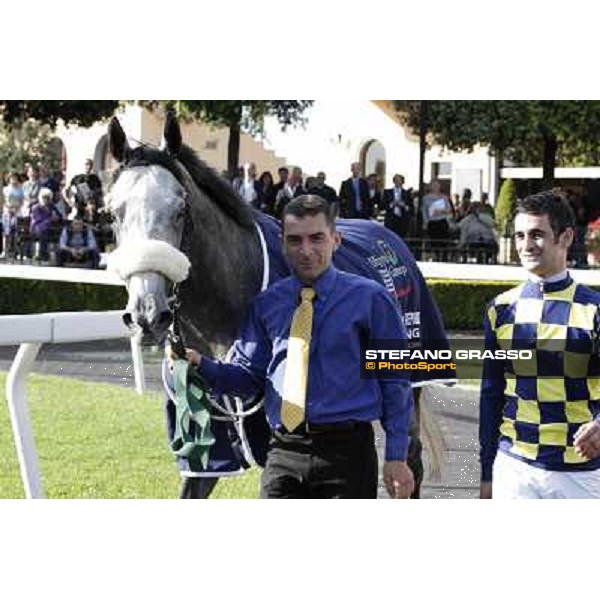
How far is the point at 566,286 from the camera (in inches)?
150

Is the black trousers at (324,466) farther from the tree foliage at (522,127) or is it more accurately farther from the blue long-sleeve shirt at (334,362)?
the tree foliage at (522,127)

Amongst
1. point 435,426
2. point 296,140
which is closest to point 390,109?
point 296,140

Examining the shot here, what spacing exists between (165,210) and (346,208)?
1941 mm

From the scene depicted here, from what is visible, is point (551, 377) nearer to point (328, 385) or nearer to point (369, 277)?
point (328, 385)

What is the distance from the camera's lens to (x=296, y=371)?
378cm

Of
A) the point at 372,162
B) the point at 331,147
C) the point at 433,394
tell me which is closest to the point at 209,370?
the point at 331,147

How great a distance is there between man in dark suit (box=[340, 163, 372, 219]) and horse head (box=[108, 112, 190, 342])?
1.44 metres

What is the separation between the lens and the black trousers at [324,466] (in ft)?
12.3

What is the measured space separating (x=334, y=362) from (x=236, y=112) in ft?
5.34

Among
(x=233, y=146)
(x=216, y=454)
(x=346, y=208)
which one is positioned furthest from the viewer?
(x=346, y=208)

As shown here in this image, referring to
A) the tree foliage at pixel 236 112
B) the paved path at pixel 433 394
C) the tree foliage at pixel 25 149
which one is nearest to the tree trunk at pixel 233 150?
the tree foliage at pixel 236 112

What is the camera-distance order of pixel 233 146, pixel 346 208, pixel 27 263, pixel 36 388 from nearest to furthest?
pixel 233 146 < pixel 346 208 < pixel 27 263 < pixel 36 388

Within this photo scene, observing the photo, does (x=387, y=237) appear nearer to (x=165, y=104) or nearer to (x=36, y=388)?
(x=165, y=104)

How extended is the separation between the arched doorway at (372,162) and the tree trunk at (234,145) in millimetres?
490
